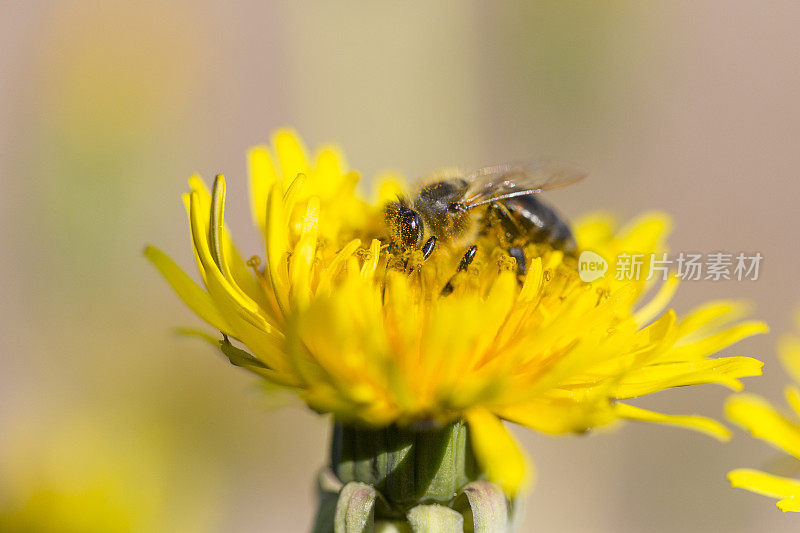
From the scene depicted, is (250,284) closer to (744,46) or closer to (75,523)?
(75,523)

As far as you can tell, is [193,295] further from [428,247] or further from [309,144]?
[309,144]

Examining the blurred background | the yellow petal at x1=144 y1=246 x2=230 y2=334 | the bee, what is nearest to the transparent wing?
the bee

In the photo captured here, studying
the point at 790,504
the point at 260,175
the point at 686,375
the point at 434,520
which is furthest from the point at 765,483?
the point at 260,175

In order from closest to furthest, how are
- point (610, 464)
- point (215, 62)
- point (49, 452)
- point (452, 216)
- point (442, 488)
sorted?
point (442, 488) → point (452, 216) → point (49, 452) → point (610, 464) → point (215, 62)

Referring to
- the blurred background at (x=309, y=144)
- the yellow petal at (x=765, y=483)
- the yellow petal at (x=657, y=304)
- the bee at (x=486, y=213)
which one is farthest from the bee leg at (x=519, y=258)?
the blurred background at (x=309, y=144)

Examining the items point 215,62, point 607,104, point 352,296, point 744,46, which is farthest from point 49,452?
point 744,46

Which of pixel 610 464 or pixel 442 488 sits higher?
pixel 442 488

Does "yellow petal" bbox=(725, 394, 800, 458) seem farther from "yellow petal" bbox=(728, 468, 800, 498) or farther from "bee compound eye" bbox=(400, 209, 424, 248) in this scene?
"bee compound eye" bbox=(400, 209, 424, 248)
